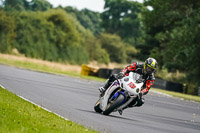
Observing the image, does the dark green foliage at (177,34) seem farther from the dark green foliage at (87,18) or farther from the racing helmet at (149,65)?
the dark green foliage at (87,18)

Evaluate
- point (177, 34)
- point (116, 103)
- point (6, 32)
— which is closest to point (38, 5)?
point (6, 32)

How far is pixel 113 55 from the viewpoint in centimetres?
11812

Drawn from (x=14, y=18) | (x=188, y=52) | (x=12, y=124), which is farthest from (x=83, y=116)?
(x=14, y=18)

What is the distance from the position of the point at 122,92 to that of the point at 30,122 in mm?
4252

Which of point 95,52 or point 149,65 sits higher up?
point 95,52

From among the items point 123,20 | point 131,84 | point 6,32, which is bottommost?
point 131,84

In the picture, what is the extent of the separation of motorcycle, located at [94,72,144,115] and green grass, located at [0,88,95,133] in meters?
2.35

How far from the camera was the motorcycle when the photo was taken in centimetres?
1321

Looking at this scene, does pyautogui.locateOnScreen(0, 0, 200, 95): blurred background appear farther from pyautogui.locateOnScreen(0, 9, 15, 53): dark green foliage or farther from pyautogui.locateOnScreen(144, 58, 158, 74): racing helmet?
pyautogui.locateOnScreen(144, 58, 158, 74): racing helmet

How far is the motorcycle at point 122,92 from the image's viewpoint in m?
13.2

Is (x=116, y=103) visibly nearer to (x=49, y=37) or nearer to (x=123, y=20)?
(x=49, y=37)

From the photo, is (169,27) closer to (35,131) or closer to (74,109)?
(74,109)

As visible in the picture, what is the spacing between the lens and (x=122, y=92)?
1334 cm

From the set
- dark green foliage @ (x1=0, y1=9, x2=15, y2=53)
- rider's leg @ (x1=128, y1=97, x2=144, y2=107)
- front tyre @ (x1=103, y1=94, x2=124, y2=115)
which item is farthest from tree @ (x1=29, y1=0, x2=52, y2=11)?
front tyre @ (x1=103, y1=94, x2=124, y2=115)
